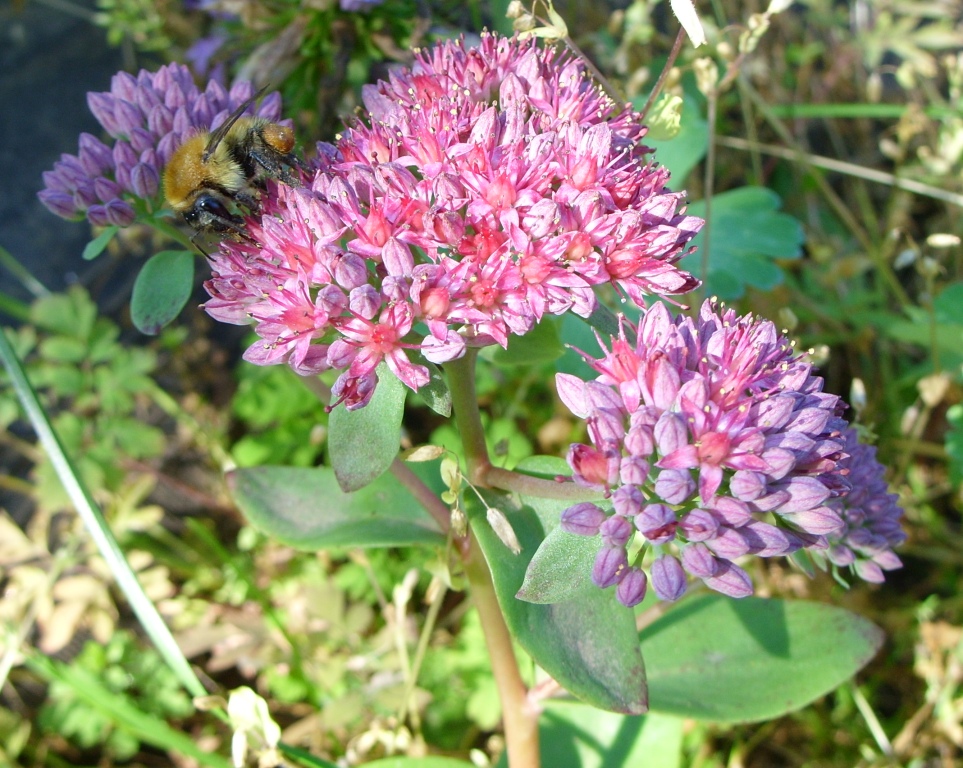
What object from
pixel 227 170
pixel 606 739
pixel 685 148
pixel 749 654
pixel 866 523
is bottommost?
pixel 606 739

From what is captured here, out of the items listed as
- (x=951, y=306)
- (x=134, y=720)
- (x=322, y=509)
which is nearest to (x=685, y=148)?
(x=951, y=306)

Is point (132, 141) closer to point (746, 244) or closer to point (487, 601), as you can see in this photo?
point (487, 601)

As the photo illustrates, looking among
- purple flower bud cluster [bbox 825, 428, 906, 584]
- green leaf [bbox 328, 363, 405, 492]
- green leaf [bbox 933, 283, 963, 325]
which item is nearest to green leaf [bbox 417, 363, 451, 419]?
green leaf [bbox 328, 363, 405, 492]

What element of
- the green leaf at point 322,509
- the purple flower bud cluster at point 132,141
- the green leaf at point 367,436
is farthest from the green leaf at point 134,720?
the purple flower bud cluster at point 132,141

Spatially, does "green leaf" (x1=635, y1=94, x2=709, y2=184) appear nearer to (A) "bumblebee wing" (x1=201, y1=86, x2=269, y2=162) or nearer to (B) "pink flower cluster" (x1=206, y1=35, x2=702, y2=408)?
(B) "pink flower cluster" (x1=206, y1=35, x2=702, y2=408)

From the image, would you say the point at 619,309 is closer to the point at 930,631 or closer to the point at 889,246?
the point at 930,631

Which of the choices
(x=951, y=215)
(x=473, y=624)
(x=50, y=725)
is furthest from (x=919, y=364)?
(x=50, y=725)

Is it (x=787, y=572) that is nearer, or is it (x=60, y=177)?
(x=60, y=177)

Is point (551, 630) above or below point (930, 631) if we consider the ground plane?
above
